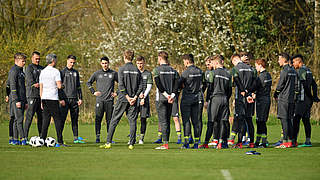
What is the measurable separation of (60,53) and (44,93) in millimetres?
24581

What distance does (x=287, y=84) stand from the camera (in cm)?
1399

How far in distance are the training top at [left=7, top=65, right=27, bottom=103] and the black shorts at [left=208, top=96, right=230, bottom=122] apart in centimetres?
487

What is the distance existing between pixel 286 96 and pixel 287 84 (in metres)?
0.29

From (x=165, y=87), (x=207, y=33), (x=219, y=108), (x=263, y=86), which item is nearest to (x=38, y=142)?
(x=165, y=87)

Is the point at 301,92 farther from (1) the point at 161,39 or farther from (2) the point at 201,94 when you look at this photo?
(1) the point at 161,39

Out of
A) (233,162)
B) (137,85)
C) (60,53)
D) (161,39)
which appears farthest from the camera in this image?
(60,53)

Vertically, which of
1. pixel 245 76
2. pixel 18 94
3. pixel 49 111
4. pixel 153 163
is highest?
pixel 245 76

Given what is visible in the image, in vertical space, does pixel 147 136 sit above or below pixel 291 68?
below

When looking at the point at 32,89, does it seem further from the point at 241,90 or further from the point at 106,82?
the point at 241,90

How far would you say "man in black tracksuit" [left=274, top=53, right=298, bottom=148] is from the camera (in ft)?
45.8

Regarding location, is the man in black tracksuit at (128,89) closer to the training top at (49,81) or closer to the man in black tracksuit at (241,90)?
the training top at (49,81)

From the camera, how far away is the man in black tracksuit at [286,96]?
13945 millimetres

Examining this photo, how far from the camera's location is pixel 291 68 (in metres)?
14.0

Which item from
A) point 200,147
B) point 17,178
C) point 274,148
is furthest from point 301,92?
point 17,178
